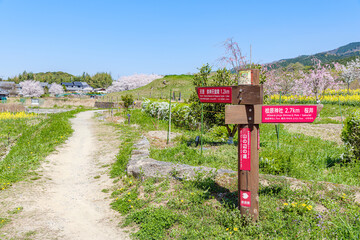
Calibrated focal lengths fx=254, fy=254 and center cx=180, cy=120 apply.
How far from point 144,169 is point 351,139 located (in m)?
6.35

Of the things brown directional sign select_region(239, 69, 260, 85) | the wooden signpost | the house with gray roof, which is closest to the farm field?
the wooden signpost

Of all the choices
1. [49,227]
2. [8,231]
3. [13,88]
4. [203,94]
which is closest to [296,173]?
[203,94]

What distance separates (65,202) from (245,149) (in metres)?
4.88

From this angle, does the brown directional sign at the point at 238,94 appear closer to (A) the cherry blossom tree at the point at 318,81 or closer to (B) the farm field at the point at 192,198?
(B) the farm field at the point at 192,198

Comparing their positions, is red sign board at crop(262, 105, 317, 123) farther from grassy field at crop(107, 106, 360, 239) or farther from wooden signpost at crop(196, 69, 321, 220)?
grassy field at crop(107, 106, 360, 239)

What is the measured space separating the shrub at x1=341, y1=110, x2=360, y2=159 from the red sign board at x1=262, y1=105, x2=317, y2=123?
14.8ft

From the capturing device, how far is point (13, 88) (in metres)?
93.8

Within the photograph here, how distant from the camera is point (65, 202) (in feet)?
21.5

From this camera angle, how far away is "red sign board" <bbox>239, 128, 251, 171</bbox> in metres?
4.43

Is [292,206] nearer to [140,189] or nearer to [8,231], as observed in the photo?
[140,189]

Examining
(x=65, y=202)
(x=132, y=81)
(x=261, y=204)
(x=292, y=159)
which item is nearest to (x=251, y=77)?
(x=261, y=204)

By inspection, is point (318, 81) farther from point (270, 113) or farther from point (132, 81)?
point (132, 81)

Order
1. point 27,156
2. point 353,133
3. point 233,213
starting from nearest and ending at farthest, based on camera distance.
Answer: point 233,213, point 353,133, point 27,156

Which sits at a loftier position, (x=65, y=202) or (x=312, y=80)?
(x=312, y=80)
